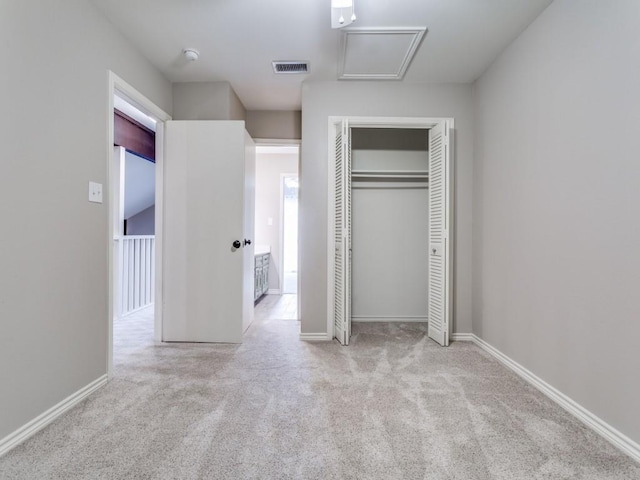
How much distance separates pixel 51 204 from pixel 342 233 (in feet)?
6.70

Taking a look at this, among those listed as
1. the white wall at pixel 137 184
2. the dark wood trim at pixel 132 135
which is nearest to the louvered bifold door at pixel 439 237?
the dark wood trim at pixel 132 135

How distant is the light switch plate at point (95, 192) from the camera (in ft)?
6.80

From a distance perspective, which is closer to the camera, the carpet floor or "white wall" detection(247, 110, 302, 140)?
the carpet floor

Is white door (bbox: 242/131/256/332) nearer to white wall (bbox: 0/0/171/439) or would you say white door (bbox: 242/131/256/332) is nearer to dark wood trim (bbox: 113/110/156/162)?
white wall (bbox: 0/0/171/439)

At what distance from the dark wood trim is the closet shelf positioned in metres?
2.70

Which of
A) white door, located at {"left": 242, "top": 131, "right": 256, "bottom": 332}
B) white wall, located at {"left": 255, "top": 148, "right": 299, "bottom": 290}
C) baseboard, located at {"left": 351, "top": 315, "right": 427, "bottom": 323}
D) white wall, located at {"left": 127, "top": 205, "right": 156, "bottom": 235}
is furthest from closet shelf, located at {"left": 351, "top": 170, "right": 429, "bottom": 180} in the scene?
white wall, located at {"left": 127, "top": 205, "right": 156, "bottom": 235}

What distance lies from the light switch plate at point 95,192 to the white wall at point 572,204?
2.89 m

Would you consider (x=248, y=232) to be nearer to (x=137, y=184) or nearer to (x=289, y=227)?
(x=137, y=184)

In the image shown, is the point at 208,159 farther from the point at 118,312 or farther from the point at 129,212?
the point at 129,212

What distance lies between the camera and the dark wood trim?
3.77 meters

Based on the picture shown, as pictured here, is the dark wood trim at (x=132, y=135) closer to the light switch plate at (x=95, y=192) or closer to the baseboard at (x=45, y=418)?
the light switch plate at (x=95, y=192)

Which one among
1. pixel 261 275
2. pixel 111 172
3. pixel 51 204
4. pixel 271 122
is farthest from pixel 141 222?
pixel 51 204

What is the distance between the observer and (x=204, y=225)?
3.03 m

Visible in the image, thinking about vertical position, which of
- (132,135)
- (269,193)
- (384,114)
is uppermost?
(132,135)
